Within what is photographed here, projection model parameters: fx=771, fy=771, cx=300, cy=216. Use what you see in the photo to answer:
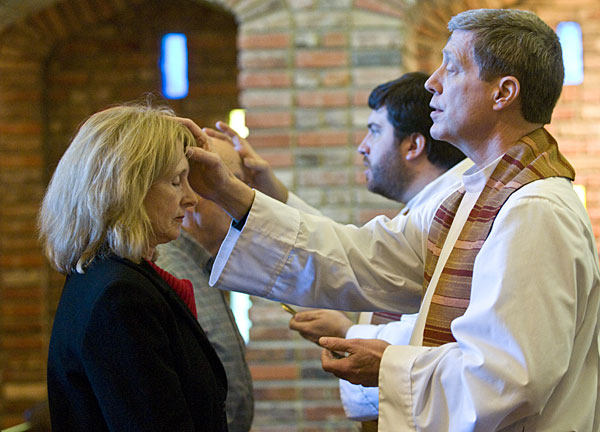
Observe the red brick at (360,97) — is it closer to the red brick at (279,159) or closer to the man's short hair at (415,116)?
the red brick at (279,159)

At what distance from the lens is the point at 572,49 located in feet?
18.2

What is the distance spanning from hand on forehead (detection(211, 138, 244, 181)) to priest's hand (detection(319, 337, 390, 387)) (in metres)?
0.91

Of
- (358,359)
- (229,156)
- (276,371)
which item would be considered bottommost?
(276,371)

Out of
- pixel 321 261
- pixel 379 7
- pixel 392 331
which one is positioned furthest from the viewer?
pixel 379 7

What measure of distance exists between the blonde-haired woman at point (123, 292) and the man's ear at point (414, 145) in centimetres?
102

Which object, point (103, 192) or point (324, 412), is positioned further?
point (324, 412)

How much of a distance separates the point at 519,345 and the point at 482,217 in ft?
1.16

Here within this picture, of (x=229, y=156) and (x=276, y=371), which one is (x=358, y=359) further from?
(x=276, y=371)

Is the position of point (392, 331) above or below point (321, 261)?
below

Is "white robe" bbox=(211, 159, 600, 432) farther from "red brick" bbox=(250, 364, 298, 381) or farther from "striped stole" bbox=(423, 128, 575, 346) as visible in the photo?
"red brick" bbox=(250, 364, 298, 381)

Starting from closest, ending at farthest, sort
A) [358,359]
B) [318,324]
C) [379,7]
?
[358,359] → [318,324] → [379,7]

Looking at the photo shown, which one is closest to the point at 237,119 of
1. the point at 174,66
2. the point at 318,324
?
the point at 174,66

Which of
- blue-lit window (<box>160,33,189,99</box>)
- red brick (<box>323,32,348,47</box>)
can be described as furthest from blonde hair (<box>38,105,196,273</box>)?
blue-lit window (<box>160,33,189,99</box>)

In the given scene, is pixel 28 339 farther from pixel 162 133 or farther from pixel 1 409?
pixel 162 133
